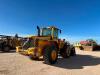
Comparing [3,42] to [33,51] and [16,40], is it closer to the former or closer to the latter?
[16,40]

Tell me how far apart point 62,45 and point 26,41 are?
11.8ft

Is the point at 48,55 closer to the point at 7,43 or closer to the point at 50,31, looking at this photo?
the point at 50,31

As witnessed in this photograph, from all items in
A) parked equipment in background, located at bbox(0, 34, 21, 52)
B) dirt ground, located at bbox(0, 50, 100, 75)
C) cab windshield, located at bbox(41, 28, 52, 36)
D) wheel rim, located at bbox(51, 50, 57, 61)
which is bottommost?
dirt ground, located at bbox(0, 50, 100, 75)

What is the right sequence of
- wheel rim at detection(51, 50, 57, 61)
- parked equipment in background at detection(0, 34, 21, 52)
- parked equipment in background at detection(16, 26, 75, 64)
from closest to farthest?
parked equipment in background at detection(16, 26, 75, 64)
wheel rim at detection(51, 50, 57, 61)
parked equipment in background at detection(0, 34, 21, 52)

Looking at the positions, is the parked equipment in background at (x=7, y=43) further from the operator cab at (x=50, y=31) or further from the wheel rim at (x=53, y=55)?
the wheel rim at (x=53, y=55)

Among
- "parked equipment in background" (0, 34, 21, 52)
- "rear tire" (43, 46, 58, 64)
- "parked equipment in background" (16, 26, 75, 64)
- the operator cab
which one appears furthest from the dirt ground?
"parked equipment in background" (0, 34, 21, 52)

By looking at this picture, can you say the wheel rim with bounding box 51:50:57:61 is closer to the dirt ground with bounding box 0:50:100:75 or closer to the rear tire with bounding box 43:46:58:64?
the rear tire with bounding box 43:46:58:64

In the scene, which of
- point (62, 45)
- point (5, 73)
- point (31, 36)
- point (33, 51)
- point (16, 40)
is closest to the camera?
point (5, 73)

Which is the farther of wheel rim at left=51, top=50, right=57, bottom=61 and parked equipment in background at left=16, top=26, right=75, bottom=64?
wheel rim at left=51, top=50, right=57, bottom=61

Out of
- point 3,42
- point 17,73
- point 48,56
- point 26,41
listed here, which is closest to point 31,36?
point 26,41

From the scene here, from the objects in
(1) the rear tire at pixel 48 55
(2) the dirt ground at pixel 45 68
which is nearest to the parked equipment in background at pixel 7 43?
(2) the dirt ground at pixel 45 68

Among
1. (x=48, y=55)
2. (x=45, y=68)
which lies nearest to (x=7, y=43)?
(x=48, y=55)

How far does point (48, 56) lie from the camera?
34.4ft

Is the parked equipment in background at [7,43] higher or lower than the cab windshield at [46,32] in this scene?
lower
